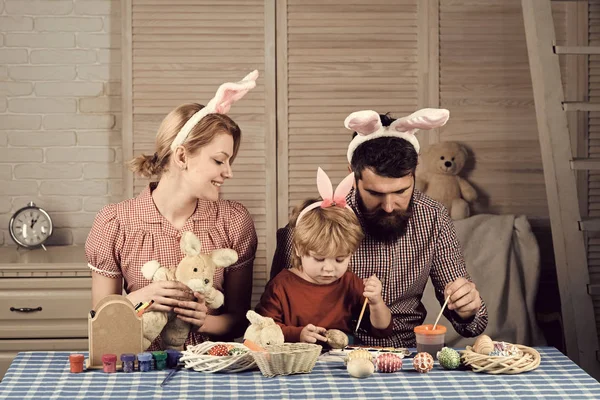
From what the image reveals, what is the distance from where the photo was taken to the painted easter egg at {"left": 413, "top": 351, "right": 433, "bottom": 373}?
2051mm

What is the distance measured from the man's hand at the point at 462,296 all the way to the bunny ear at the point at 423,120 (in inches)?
16.7

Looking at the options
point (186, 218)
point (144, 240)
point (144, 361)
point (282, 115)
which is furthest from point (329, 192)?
point (282, 115)

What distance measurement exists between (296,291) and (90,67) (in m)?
2.06

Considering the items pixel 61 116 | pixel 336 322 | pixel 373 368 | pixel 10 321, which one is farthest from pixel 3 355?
pixel 373 368

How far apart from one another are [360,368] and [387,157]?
0.64 m

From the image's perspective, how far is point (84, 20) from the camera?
3.97m

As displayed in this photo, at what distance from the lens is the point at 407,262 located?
254 centimetres

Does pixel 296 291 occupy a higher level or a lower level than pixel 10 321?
higher

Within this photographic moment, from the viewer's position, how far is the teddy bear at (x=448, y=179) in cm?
380

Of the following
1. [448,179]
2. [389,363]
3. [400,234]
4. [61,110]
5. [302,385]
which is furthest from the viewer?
[61,110]

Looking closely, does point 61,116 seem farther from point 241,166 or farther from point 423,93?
point 423,93

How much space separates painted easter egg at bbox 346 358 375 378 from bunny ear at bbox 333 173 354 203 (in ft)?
1.52

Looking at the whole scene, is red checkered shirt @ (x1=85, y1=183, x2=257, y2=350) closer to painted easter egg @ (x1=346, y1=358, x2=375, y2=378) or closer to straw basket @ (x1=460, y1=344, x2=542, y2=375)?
painted easter egg @ (x1=346, y1=358, x2=375, y2=378)

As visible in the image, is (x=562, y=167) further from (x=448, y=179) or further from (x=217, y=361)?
(x=217, y=361)
